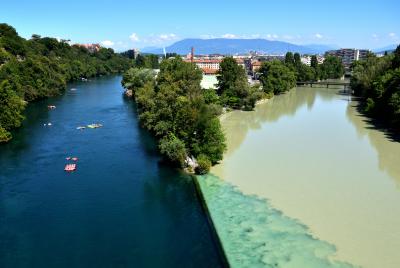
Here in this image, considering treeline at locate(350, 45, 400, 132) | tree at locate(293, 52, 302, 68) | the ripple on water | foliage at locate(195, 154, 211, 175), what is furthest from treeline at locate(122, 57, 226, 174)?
tree at locate(293, 52, 302, 68)

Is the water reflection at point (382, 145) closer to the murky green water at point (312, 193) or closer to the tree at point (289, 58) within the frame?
the murky green water at point (312, 193)

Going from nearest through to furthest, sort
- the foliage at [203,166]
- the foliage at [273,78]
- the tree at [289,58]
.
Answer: the foliage at [203,166] → the foliage at [273,78] → the tree at [289,58]

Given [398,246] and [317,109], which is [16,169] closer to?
[398,246]

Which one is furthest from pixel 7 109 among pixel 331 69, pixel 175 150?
pixel 331 69

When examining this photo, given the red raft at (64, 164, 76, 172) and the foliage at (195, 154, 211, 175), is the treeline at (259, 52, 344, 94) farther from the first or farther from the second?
the red raft at (64, 164, 76, 172)

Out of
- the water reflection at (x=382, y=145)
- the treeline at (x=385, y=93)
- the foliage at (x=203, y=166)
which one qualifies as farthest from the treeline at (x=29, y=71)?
the treeline at (x=385, y=93)

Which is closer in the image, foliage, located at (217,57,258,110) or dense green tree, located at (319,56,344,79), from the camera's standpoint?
foliage, located at (217,57,258,110)
